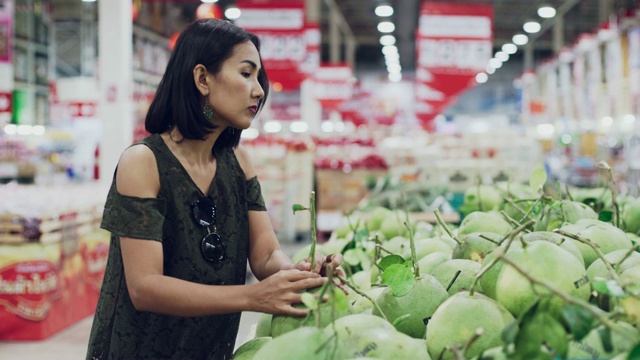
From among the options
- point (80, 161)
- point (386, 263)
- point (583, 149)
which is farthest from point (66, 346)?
point (583, 149)

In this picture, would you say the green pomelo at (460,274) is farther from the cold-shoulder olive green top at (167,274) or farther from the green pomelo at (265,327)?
the cold-shoulder olive green top at (167,274)

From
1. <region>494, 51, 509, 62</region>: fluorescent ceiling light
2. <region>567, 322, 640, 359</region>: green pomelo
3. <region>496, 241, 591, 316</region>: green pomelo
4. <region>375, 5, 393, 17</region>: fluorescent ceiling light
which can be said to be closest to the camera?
<region>567, 322, 640, 359</region>: green pomelo

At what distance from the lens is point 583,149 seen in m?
20.4

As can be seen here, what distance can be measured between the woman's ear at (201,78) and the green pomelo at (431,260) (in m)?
0.69

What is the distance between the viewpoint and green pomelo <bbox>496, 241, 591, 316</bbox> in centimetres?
128

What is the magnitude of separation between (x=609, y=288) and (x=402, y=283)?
43 centimetres

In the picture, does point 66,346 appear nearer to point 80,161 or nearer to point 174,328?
point 174,328

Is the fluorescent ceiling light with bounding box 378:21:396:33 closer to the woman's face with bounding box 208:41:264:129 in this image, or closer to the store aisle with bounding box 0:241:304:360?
the store aisle with bounding box 0:241:304:360

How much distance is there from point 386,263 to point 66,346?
4575mm

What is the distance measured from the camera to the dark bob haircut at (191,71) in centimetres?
187

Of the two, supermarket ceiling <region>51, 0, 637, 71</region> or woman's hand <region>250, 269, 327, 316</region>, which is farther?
supermarket ceiling <region>51, 0, 637, 71</region>

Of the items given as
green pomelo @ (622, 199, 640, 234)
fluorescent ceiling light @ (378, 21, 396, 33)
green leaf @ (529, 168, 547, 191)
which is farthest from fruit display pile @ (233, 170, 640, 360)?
fluorescent ceiling light @ (378, 21, 396, 33)

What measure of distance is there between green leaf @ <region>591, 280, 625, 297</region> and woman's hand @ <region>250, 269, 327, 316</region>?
0.52m

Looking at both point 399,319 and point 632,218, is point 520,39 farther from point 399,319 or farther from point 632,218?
point 399,319
